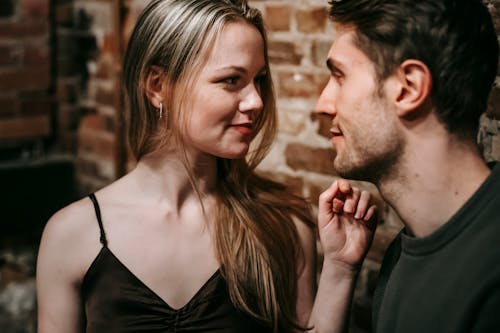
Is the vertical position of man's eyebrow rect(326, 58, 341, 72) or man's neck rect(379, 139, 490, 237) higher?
man's eyebrow rect(326, 58, 341, 72)

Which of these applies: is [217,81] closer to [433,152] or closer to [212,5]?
[212,5]

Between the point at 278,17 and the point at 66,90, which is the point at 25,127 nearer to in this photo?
the point at 66,90

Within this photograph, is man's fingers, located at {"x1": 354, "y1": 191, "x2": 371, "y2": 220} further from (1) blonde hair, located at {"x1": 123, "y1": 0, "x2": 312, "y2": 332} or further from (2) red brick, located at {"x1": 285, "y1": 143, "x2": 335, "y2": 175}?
(2) red brick, located at {"x1": 285, "y1": 143, "x2": 335, "y2": 175}

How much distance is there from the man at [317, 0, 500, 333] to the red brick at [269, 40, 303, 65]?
1.00 metres

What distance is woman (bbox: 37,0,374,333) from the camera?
6.30 ft

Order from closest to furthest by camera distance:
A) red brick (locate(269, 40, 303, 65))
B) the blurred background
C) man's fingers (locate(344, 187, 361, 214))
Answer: man's fingers (locate(344, 187, 361, 214)) → red brick (locate(269, 40, 303, 65)) → the blurred background

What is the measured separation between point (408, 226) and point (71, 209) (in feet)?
3.26

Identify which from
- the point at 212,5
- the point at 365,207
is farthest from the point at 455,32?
the point at 212,5

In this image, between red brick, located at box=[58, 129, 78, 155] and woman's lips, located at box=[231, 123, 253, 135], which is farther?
red brick, located at box=[58, 129, 78, 155]

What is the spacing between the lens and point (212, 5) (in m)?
1.94

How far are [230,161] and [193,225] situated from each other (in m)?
0.24

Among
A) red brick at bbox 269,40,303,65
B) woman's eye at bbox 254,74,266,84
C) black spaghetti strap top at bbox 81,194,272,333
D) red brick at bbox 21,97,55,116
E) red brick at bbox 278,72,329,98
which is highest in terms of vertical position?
red brick at bbox 269,40,303,65

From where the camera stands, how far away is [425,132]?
1.56 metres

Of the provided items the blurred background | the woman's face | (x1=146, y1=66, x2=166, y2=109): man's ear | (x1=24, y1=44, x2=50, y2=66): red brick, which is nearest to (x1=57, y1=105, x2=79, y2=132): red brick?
the blurred background
